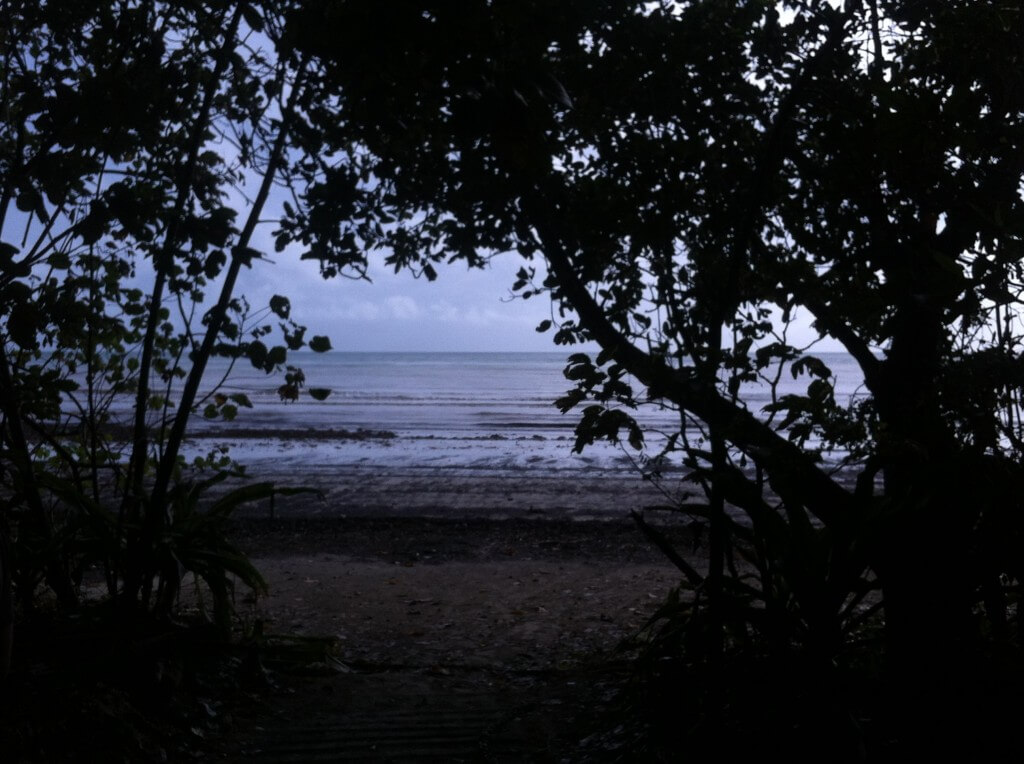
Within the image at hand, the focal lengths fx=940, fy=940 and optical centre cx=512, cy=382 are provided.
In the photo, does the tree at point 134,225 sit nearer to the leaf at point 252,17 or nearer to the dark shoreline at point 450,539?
the leaf at point 252,17

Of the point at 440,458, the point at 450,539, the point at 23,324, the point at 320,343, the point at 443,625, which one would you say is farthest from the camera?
the point at 440,458

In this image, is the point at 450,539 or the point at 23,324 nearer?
the point at 23,324

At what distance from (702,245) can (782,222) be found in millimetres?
404

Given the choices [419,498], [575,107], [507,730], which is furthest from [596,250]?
[419,498]

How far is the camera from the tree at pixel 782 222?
325cm

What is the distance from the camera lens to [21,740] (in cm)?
329

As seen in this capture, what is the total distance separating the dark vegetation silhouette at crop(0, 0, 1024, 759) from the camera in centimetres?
328

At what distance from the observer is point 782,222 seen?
4.47 meters

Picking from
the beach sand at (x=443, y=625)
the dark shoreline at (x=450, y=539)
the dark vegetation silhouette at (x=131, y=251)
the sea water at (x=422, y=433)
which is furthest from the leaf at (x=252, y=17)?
the dark shoreline at (x=450, y=539)

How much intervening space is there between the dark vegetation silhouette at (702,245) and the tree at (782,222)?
2 cm

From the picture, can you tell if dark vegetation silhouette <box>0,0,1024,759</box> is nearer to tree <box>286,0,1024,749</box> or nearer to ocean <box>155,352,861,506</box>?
tree <box>286,0,1024,749</box>

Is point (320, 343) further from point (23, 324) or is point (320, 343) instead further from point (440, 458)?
point (440, 458)

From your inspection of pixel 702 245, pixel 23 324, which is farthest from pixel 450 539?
pixel 23 324

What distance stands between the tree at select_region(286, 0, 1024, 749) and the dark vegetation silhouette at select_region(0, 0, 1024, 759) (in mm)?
16
